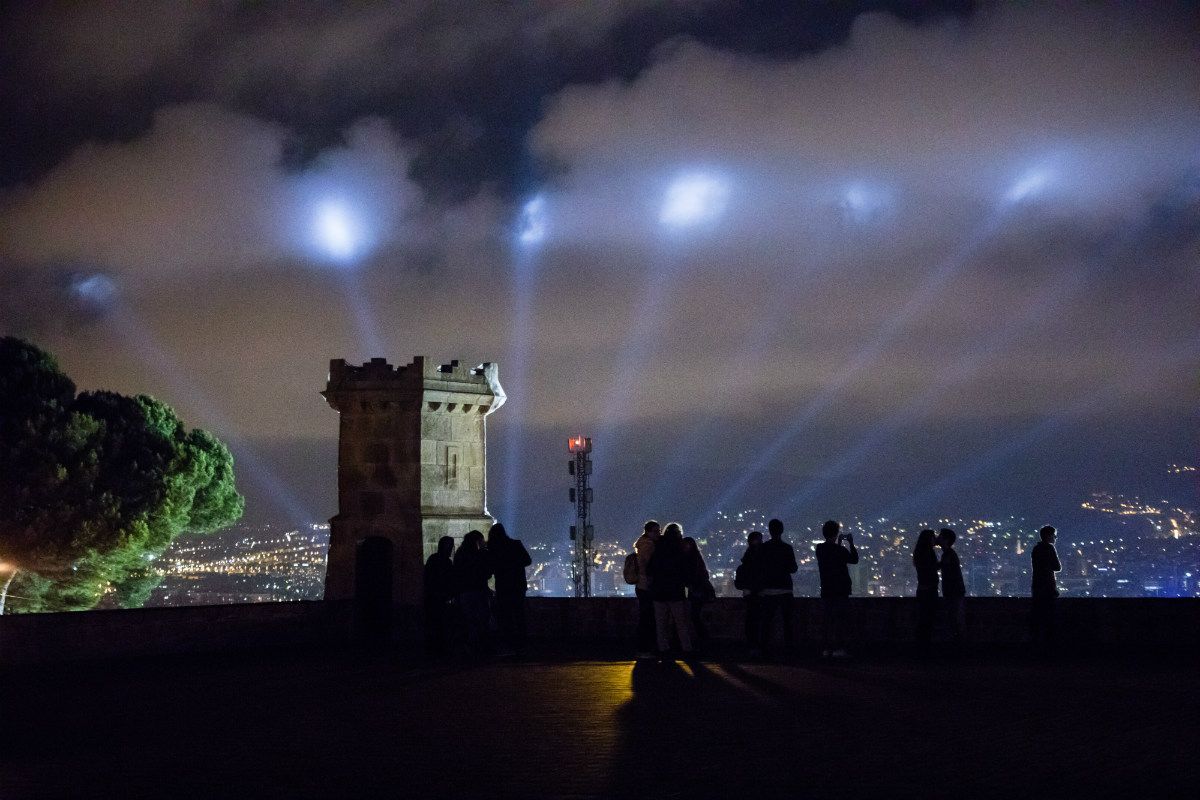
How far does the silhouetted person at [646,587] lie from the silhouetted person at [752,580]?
3.33ft

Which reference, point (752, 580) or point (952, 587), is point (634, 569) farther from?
point (952, 587)

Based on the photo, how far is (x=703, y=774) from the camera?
8289 millimetres

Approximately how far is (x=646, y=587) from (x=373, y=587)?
6.90 metres

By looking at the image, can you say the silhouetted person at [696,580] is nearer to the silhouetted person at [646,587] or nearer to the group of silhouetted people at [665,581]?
the group of silhouetted people at [665,581]

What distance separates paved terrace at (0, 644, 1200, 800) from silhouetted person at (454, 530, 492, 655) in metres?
1.74

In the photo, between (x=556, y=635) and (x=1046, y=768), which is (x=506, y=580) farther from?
(x=1046, y=768)

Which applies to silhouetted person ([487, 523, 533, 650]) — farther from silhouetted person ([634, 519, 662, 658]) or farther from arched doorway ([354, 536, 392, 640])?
arched doorway ([354, 536, 392, 640])

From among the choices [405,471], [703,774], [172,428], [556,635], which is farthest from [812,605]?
[172,428]

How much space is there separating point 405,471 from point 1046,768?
1762 centimetres

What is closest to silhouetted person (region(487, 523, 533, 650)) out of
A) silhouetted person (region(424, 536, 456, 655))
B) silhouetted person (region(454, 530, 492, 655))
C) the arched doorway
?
silhouetted person (region(454, 530, 492, 655))

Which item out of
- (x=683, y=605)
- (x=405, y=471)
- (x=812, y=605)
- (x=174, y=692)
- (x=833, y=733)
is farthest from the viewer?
(x=405, y=471)

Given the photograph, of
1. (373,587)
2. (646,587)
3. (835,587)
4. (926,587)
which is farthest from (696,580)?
(373,587)

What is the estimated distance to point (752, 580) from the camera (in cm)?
1691

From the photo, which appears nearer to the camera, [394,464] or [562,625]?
[562,625]
